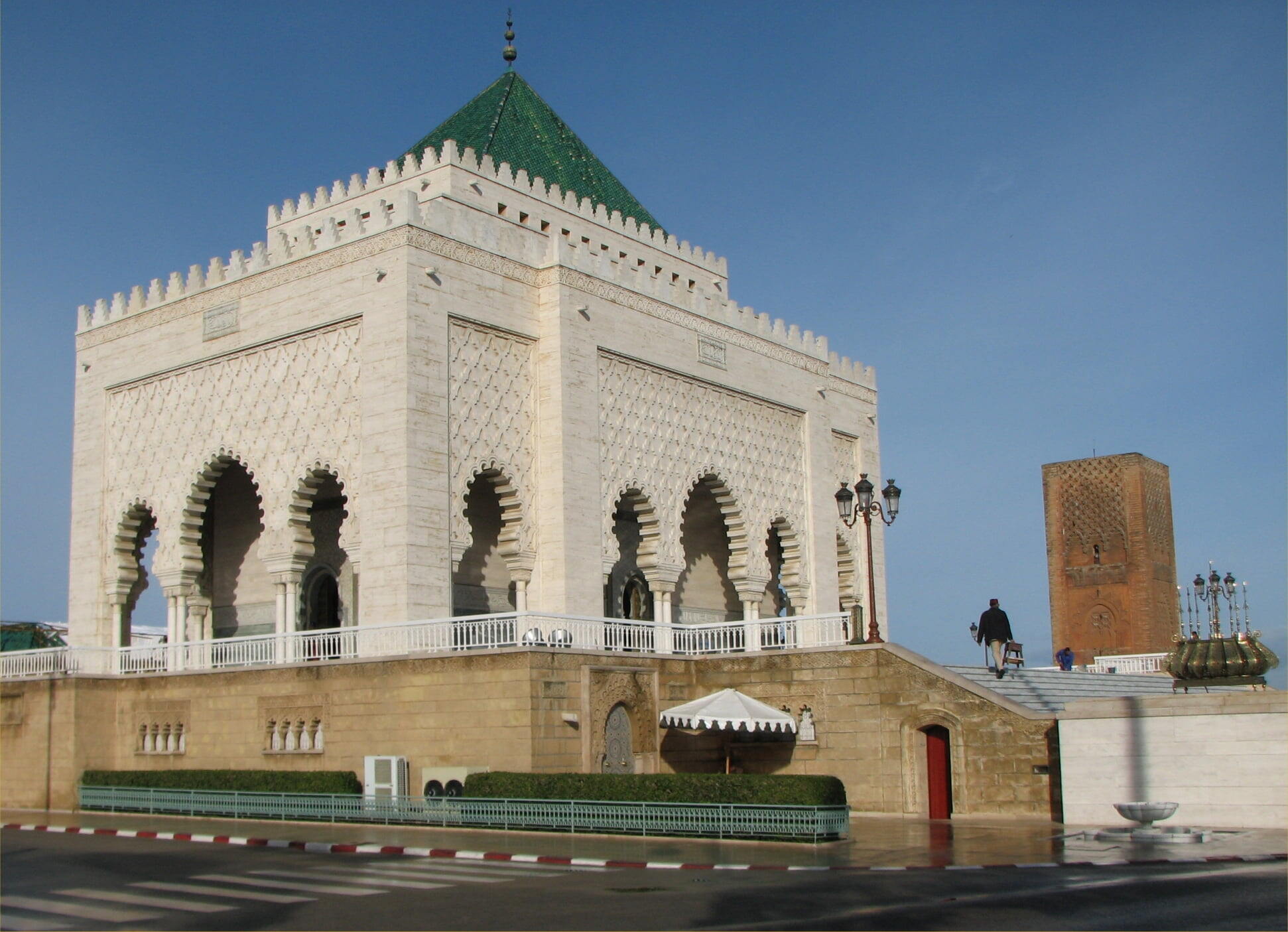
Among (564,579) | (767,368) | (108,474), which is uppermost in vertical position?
(767,368)

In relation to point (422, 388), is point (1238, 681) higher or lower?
lower

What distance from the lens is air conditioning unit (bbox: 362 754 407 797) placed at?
17.8m

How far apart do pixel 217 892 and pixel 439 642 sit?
8.21 metres

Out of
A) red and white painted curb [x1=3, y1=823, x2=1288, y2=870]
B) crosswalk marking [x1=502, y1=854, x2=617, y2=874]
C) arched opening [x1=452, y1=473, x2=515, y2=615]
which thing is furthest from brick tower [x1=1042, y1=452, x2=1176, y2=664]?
crosswalk marking [x1=502, y1=854, x2=617, y2=874]

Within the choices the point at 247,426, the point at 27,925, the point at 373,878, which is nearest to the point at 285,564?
the point at 247,426

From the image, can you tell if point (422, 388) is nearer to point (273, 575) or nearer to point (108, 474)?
point (273, 575)

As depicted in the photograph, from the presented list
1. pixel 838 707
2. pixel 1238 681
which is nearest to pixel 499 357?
pixel 838 707

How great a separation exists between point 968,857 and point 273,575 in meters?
12.6

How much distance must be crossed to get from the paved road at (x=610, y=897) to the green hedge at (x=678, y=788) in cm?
266

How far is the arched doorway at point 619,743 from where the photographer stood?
18.3 meters

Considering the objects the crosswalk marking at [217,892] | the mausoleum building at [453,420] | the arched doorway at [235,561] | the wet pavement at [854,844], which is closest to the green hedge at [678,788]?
the wet pavement at [854,844]

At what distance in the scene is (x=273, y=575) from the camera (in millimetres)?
21391

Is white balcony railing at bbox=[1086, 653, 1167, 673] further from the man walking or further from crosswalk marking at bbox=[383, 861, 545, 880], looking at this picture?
crosswalk marking at bbox=[383, 861, 545, 880]

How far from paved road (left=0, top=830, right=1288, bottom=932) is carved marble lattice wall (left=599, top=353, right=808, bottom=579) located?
36.6ft
